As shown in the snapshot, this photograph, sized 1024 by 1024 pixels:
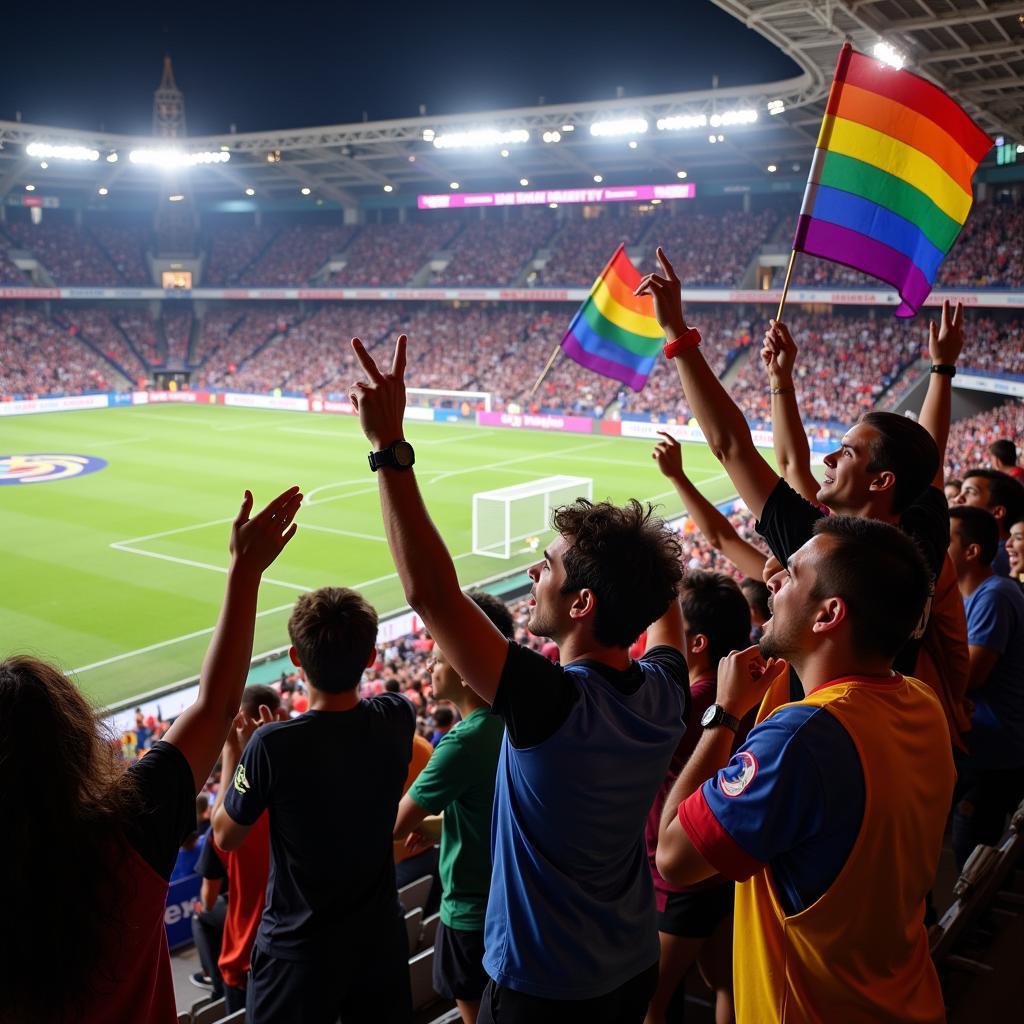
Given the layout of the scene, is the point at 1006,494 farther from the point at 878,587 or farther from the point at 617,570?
the point at 617,570

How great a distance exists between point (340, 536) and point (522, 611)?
8.59m

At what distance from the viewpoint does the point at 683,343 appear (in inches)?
156

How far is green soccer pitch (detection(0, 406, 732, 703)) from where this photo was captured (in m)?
19.3

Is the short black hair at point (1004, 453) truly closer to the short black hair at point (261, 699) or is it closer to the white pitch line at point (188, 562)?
the short black hair at point (261, 699)

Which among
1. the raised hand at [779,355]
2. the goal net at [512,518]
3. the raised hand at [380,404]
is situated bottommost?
the goal net at [512,518]

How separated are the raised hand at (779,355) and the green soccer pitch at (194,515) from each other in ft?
21.1

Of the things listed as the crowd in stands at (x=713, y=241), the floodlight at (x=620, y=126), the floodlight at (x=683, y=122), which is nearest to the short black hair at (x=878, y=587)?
the floodlight at (x=683, y=122)

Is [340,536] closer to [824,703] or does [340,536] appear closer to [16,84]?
[824,703]

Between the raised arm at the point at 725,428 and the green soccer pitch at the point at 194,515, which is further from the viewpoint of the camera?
the green soccer pitch at the point at 194,515

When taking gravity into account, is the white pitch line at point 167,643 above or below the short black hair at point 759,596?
below

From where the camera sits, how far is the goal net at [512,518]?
2503 cm

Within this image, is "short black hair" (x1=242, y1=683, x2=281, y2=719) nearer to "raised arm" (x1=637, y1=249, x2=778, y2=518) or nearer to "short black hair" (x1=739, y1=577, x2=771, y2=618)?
"short black hair" (x1=739, y1=577, x2=771, y2=618)

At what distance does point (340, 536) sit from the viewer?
26.4 m

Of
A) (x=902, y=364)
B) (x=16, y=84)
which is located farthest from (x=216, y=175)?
(x=902, y=364)
